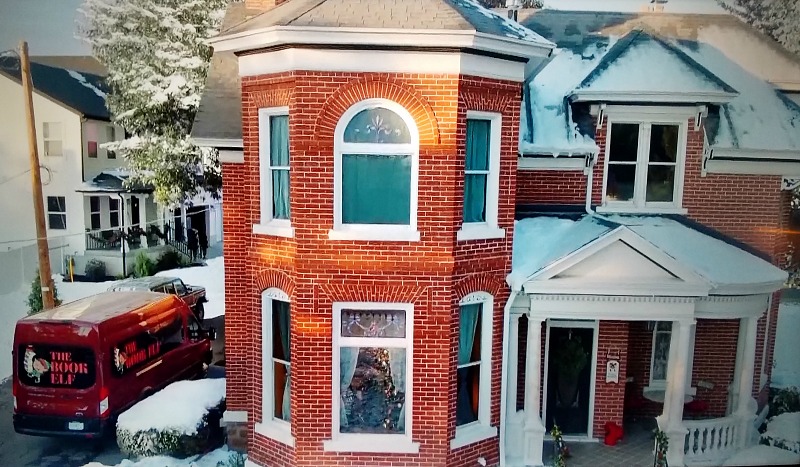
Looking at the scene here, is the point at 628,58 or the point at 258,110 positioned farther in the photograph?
the point at 628,58

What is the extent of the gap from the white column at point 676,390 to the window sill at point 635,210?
158 cm

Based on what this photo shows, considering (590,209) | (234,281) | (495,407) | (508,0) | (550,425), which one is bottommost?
(550,425)

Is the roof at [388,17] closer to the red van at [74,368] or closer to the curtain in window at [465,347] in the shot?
the curtain in window at [465,347]

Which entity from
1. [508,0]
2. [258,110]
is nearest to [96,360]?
[258,110]

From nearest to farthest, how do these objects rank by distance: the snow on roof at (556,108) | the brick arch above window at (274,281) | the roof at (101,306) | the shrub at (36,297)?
1. the brick arch above window at (274,281)
2. the roof at (101,306)
3. the shrub at (36,297)
4. the snow on roof at (556,108)

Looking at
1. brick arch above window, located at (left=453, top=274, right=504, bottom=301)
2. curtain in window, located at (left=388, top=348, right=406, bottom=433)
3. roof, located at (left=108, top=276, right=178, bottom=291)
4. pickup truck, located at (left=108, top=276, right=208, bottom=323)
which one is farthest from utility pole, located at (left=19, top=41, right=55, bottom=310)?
brick arch above window, located at (left=453, top=274, right=504, bottom=301)

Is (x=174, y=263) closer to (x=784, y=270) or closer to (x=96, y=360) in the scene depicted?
(x=96, y=360)

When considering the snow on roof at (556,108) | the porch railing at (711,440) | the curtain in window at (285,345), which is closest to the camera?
the curtain in window at (285,345)

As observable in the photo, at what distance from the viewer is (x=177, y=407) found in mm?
6957

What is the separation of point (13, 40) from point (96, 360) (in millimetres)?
3856

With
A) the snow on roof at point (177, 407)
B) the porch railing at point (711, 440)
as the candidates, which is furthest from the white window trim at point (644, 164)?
the snow on roof at point (177, 407)

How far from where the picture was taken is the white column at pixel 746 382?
267 inches

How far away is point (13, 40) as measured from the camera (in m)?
6.35

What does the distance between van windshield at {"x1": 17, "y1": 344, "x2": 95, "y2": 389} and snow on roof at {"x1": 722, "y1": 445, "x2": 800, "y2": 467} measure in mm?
7979
